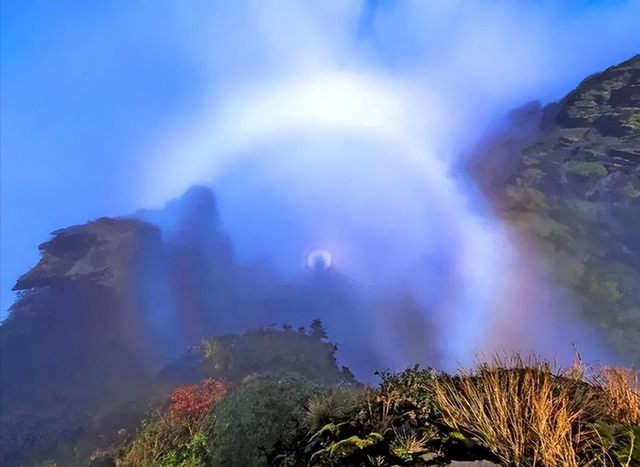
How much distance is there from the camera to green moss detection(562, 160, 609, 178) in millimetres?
14502

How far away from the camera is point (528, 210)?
15.4 meters

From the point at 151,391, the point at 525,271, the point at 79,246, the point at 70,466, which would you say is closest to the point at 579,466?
the point at 525,271

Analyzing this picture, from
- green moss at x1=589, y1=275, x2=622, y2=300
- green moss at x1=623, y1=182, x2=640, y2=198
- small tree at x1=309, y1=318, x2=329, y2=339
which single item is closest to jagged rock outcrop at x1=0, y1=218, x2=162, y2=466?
small tree at x1=309, y1=318, x2=329, y2=339

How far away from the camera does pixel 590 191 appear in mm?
14469

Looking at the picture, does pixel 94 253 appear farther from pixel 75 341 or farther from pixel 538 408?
pixel 538 408

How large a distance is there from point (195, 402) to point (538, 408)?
790cm

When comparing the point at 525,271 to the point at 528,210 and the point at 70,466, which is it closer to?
the point at 528,210

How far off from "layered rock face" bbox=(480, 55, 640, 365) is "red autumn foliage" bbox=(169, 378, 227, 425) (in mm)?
9585

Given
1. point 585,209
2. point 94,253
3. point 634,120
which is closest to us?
point 585,209

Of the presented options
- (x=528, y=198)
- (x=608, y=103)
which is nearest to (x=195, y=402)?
(x=528, y=198)

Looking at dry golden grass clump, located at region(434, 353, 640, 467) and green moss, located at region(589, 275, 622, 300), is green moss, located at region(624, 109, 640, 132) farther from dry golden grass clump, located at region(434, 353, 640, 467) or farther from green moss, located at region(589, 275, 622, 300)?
dry golden grass clump, located at region(434, 353, 640, 467)

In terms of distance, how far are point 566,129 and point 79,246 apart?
21436 millimetres

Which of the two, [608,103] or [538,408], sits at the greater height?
[608,103]

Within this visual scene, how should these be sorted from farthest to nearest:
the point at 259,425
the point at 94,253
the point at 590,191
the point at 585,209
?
the point at 94,253, the point at 590,191, the point at 585,209, the point at 259,425
